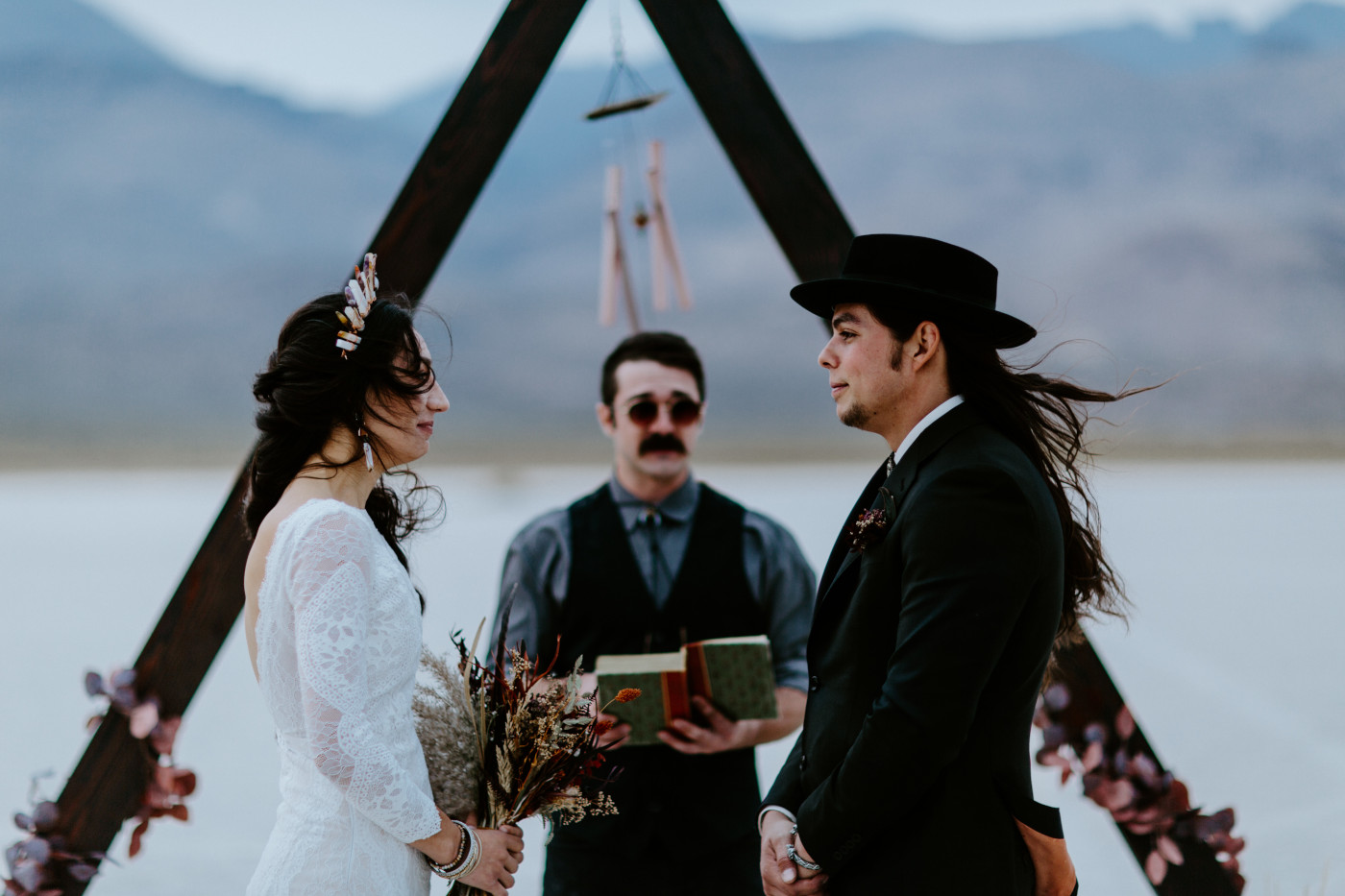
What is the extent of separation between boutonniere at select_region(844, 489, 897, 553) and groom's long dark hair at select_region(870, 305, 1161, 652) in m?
0.22

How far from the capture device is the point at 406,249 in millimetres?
2590

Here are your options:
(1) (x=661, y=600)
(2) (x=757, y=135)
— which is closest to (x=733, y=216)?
(2) (x=757, y=135)

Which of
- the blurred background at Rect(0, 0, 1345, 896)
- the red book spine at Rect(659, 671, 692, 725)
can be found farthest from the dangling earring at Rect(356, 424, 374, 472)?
the blurred background at Rect(0, 0, 1345, 896)

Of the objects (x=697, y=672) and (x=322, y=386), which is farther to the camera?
(x=697, y=672)

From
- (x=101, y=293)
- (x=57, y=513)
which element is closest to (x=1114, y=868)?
(x=57, y=513)

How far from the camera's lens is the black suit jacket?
150 cm

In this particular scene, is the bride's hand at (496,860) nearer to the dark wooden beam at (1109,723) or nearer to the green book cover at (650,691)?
the green book cover at (650,691)

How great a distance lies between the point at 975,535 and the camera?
1.53m

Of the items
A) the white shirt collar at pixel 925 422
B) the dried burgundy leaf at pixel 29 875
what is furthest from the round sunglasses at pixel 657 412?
the dried burgundy leaf at pixel 29 875

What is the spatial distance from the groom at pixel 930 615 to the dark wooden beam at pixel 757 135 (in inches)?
30.7

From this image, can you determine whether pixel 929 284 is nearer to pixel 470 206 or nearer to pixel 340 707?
pixel 340 707

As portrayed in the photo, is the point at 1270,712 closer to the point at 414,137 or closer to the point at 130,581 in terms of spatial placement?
the point at 130,581

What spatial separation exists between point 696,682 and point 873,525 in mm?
799

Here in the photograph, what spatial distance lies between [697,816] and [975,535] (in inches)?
49.5
